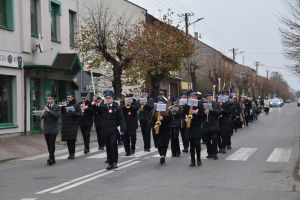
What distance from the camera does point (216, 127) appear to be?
15.0 metres

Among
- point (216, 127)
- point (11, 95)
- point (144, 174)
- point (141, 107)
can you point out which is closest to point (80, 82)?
point (11, 95)

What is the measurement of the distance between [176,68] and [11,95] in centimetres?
1420

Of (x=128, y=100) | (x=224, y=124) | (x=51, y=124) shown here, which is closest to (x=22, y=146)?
(x=128, y=100)

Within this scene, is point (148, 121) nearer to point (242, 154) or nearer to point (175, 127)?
point (175, 127)

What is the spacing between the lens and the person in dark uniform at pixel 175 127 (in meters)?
15.6

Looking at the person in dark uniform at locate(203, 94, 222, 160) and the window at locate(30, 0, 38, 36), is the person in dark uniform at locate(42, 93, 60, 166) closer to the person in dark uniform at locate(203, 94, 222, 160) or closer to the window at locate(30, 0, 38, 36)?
the person in dark uniform at locate(203, 94, 222, 160)

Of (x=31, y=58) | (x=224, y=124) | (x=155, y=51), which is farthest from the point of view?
(x=155, y=51)

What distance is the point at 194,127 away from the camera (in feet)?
43.7

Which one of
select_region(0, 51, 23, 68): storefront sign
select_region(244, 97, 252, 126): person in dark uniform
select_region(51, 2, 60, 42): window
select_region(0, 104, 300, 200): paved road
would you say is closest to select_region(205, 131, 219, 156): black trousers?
select_region(0, 104, 300, 200): paved road

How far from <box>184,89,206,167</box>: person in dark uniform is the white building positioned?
11602 mm

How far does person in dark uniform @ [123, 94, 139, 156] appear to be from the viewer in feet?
52.4

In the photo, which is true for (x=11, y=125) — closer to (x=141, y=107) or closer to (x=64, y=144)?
(x=64, y=144)

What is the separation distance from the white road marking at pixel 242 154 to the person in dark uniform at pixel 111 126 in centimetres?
364

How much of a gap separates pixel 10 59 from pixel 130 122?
9.05 metres
